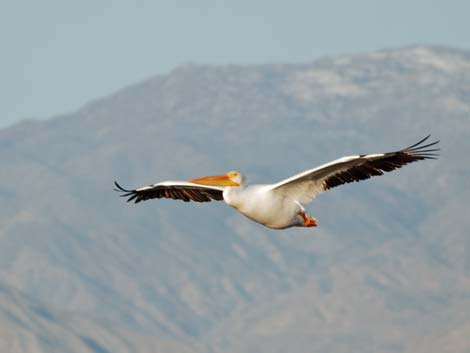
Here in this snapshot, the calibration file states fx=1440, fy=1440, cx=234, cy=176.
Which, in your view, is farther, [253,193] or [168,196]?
[168,196]

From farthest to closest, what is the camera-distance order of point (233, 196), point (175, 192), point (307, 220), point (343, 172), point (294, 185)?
1. point (175, 192)
2. point (343, 172)
3. point (307, 220)
4. point (294, 185)
5. point (233, 196)

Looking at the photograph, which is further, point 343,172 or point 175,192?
point 175,192

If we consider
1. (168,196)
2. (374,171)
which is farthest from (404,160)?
(168,196)

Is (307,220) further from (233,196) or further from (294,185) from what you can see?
(233,196)

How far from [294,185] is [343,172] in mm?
1262

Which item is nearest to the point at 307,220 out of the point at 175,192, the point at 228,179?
the point at 228,179

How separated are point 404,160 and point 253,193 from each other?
3.58 meters

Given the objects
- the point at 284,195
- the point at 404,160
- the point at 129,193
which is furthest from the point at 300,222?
the point at 129,193

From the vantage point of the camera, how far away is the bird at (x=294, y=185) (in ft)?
103

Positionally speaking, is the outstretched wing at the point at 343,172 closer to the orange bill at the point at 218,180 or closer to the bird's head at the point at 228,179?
the bird's head at the point at 228,179

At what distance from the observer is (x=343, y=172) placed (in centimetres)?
3275

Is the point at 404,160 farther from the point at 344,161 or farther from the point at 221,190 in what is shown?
the point at 221,190

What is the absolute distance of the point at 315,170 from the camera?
31641mm

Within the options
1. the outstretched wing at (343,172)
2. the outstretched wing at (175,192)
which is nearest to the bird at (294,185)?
the outstretched wing at (343,172)
